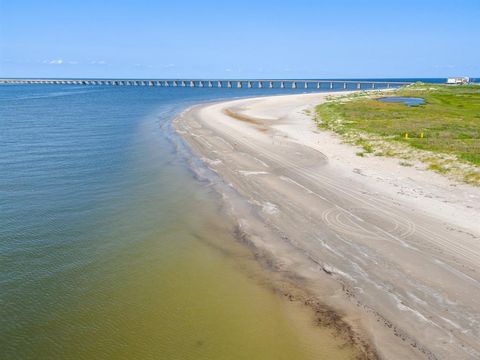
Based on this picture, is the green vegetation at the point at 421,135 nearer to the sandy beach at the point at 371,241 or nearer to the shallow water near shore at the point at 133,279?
the sandy beach at the point at 371,241

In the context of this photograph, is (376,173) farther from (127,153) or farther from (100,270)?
(127,153)

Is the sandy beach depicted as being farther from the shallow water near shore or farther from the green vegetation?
the green vegetation

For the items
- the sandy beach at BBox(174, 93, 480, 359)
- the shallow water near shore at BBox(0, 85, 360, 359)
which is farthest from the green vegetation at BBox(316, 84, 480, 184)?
the shallow water near shore at BBox(0, 85, 360, 359)

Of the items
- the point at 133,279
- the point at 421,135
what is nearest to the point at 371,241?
the point at 133,279

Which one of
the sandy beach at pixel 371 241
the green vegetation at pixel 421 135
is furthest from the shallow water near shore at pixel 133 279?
the green vegetation at pixel 421 135

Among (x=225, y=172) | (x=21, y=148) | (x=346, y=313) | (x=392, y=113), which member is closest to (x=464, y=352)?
(x=346, y=313)

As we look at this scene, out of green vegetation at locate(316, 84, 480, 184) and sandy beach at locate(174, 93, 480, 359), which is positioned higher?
green vegetation at locate(316, 84, 480, 184)

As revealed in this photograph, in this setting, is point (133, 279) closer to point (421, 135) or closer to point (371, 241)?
point (371, 241)
